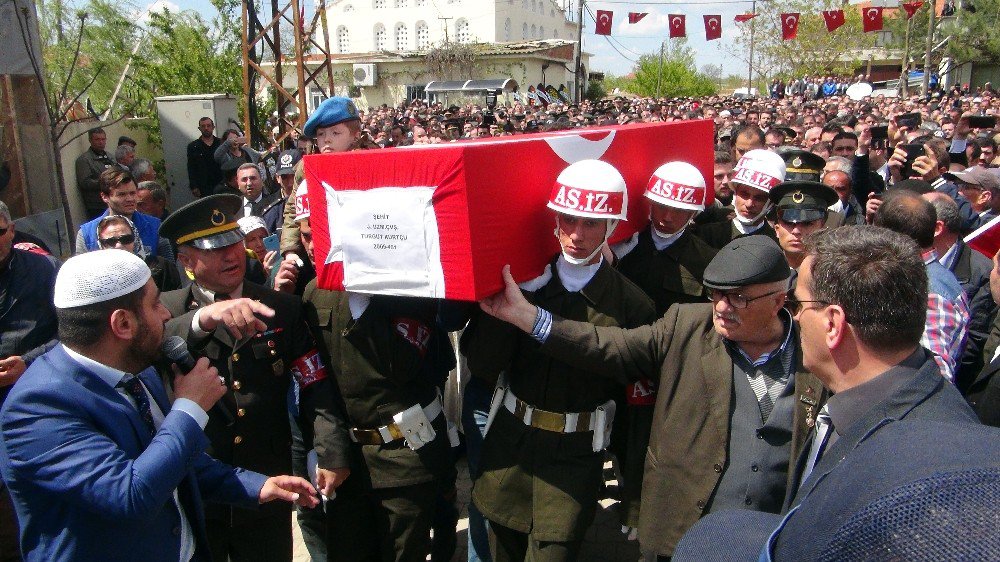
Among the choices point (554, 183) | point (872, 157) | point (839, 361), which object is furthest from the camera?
point (872, 157)

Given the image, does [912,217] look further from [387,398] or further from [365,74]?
[365,74]

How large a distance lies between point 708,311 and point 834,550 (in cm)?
177

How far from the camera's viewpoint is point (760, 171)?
384cm

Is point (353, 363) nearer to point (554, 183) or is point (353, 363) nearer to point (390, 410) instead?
point (390, 410)

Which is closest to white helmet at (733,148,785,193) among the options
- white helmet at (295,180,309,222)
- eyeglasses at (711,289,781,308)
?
eyeglasses at (711,289,781,308)

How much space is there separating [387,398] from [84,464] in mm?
1355

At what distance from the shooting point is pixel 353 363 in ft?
10.1

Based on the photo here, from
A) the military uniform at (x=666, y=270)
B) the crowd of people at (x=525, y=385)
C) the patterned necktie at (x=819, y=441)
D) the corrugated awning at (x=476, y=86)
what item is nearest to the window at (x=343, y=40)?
the corrugated awning at (x=476, y=86)

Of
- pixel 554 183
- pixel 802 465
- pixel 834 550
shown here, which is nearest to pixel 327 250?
pixel 554 183

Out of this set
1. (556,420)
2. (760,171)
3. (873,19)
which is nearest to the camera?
(556,420)

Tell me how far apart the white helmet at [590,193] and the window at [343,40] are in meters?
68.7

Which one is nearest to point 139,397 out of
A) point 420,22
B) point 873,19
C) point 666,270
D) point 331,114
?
point 331,114

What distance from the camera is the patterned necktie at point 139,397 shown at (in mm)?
2145

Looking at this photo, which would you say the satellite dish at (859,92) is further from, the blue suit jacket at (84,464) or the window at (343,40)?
the window at (343,40)
